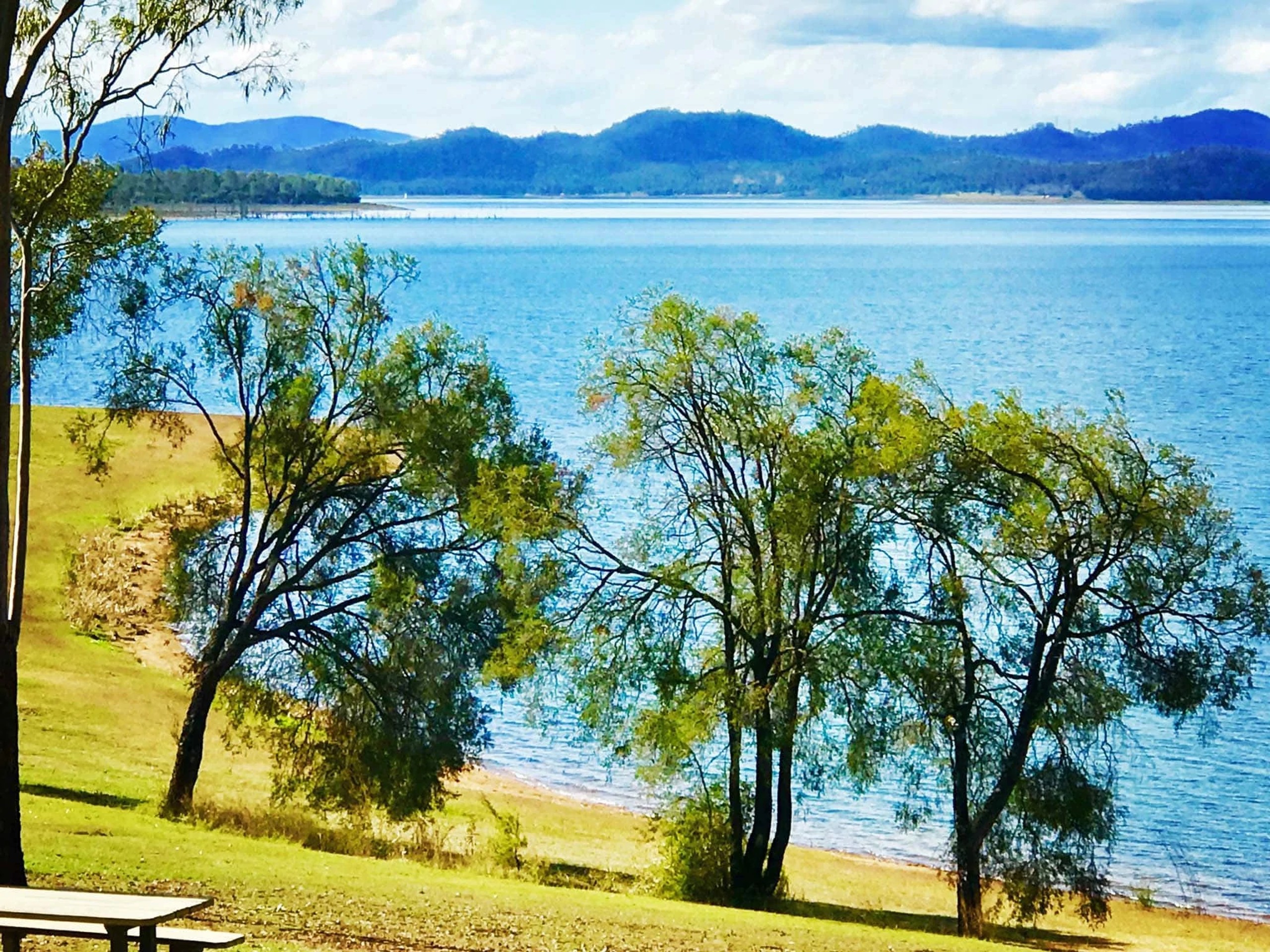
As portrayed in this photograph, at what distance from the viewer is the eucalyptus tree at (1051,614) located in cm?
2523

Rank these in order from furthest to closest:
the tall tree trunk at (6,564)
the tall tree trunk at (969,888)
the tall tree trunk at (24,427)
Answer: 1. the tall tree trunk at (969,888)
2. the tall tree trunk at (24,427)
3. the tall tree trunk at (6,564)

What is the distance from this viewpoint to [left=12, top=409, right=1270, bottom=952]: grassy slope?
16.4 metres

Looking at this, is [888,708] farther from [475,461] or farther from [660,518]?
[475,461]

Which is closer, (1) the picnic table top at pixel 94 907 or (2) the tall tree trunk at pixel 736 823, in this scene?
(1) the picnic table top at pixel 94 907

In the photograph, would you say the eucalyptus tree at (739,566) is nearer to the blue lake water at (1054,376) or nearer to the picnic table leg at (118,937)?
the blue lake water at (1054,376)

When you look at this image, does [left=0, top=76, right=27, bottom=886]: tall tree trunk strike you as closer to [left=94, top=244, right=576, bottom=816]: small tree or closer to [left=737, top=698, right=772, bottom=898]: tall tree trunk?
[left=94, top=244, right=576, bottom=816]: small tree

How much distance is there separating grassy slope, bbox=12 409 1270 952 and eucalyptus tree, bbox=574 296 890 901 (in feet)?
10.0

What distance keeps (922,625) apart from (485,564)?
861 cm

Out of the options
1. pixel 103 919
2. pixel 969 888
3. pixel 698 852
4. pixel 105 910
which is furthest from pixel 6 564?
pixel 969 888

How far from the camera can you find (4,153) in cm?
1573

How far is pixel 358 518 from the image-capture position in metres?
30.6

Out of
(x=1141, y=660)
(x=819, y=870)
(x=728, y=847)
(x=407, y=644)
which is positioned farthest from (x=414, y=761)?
(x=1141, y=660)

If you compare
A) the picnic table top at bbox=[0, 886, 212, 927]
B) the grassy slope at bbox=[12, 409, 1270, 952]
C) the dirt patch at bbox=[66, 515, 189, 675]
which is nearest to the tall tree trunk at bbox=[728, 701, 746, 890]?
the grassy slope at bbox=[12, 409, 1270, 952]

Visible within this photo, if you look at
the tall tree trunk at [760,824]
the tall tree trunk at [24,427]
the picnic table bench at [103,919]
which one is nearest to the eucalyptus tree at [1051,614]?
the tall tree trunk at [760,824]
